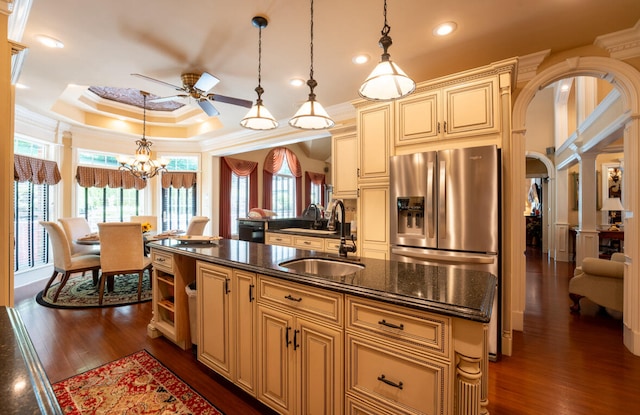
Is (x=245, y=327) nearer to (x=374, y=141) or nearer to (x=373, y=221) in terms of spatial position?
(x=373, y=221)

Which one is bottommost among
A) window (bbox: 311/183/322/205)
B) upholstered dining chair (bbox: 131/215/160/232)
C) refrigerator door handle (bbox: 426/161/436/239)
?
upholstered dining chair (bbox: 131/215/160/232)

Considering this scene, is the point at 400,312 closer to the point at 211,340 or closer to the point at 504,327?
the point at 211,340

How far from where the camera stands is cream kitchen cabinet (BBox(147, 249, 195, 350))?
2436 mm

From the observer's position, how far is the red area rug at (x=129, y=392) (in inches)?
70.9

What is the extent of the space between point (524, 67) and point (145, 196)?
7.13m

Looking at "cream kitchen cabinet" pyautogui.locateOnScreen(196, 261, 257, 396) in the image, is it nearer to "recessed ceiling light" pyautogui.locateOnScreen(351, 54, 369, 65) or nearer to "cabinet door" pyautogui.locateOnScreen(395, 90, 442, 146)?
"cabinet door" pyautogui.locateOnScreen(395, 90, 442, 146)

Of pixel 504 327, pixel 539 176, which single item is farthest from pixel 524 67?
pixel 539 176

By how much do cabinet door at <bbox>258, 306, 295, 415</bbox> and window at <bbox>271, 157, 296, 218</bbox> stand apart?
6.77 meters

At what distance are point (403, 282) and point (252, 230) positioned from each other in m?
3.70

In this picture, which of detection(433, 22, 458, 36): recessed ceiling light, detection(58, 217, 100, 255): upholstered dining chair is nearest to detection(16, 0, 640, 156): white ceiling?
detection(433, 22, 458, 36): recessed ceiling light

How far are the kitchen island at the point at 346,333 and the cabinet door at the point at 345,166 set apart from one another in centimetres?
180

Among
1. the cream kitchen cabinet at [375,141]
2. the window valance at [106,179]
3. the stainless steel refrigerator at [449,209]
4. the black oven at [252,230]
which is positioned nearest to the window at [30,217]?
the window valance at [106,179]

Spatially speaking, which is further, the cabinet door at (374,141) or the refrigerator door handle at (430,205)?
the cabinet door at (374,141)

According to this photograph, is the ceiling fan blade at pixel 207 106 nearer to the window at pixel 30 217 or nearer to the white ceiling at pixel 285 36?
the white ceiling at pixel 285 36
